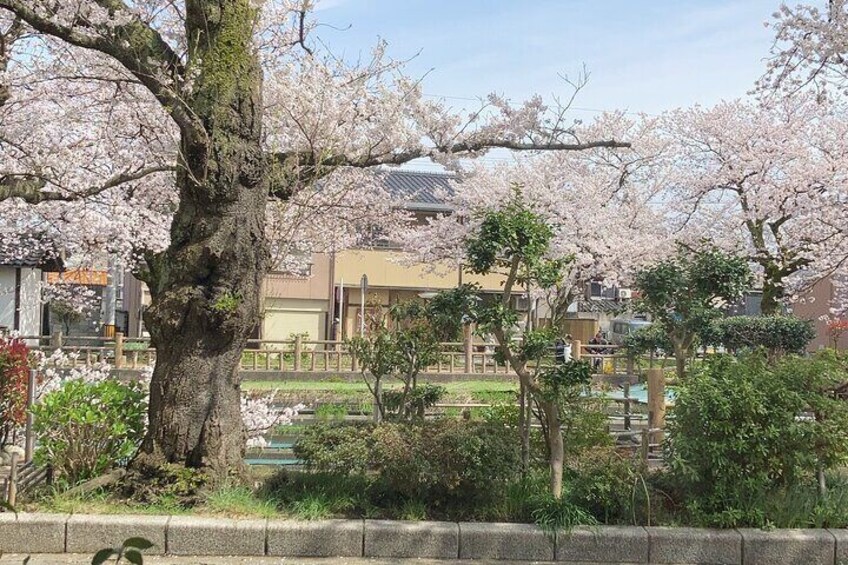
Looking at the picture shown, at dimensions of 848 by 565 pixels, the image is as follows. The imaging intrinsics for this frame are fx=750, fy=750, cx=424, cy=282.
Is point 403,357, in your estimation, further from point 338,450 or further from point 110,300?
point 110,300

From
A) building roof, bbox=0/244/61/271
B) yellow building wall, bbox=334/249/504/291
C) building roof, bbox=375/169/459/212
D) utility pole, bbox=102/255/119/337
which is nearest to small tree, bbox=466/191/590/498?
building roof, bbox=0/244/61/271

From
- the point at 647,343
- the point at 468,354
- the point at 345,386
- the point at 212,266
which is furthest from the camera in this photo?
the point at 468,354

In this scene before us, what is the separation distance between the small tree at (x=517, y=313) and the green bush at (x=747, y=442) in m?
0.87

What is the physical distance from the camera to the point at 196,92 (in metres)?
6.08

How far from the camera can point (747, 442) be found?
17.4ft

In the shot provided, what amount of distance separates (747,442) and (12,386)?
6.42 metres

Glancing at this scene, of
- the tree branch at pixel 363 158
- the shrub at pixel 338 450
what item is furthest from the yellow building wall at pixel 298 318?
the shrub at pixel 338 450

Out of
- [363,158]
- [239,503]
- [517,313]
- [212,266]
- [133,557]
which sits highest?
[363,158]

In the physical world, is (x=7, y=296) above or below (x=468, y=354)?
above

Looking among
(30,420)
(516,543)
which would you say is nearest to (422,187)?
(30,420)

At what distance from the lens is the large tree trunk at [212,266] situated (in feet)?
19.2

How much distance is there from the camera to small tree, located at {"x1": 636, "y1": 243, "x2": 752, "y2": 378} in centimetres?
796

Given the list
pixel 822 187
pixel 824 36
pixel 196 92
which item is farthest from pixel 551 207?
pixel 196 92

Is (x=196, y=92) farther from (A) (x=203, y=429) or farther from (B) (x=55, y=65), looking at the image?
(B) (x=55, y=65)
